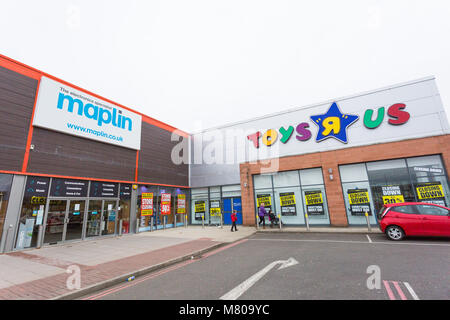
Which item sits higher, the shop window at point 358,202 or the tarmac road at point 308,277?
the shop window at point 358,202

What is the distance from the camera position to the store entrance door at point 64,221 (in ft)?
35.8

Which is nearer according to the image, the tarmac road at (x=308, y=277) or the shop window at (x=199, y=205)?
the tarmac road at (x=308, y=277)

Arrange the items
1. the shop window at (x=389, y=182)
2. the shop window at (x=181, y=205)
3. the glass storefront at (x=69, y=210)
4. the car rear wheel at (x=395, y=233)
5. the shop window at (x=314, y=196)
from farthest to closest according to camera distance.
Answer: the shop window at (x=181, y=205) < the shop window at (x=314, y=196) < the shop window at (x=389, y=182) < the glass storefront at (x=69, y=210) < the car rear wheel at (x=395, y=233)

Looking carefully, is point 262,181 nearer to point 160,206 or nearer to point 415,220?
point 160,206

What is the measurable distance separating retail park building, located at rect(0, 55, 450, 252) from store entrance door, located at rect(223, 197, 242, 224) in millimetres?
92

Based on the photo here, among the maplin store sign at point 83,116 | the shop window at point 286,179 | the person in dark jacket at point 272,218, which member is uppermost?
the maplin store sign at point 83,116

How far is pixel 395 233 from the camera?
9.41m

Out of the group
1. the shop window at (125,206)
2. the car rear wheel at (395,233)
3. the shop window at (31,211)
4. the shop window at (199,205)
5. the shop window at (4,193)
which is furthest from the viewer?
the shop window at (199,205)

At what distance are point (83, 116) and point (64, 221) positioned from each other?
6205mm

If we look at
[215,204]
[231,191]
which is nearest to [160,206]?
[215,204]

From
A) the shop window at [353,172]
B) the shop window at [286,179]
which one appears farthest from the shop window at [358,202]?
the shop window at [286,179]

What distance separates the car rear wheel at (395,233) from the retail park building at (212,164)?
4.34 meters

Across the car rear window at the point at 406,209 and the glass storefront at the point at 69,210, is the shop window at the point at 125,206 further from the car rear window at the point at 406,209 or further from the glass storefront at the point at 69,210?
the car rear window at the point at 406,209
